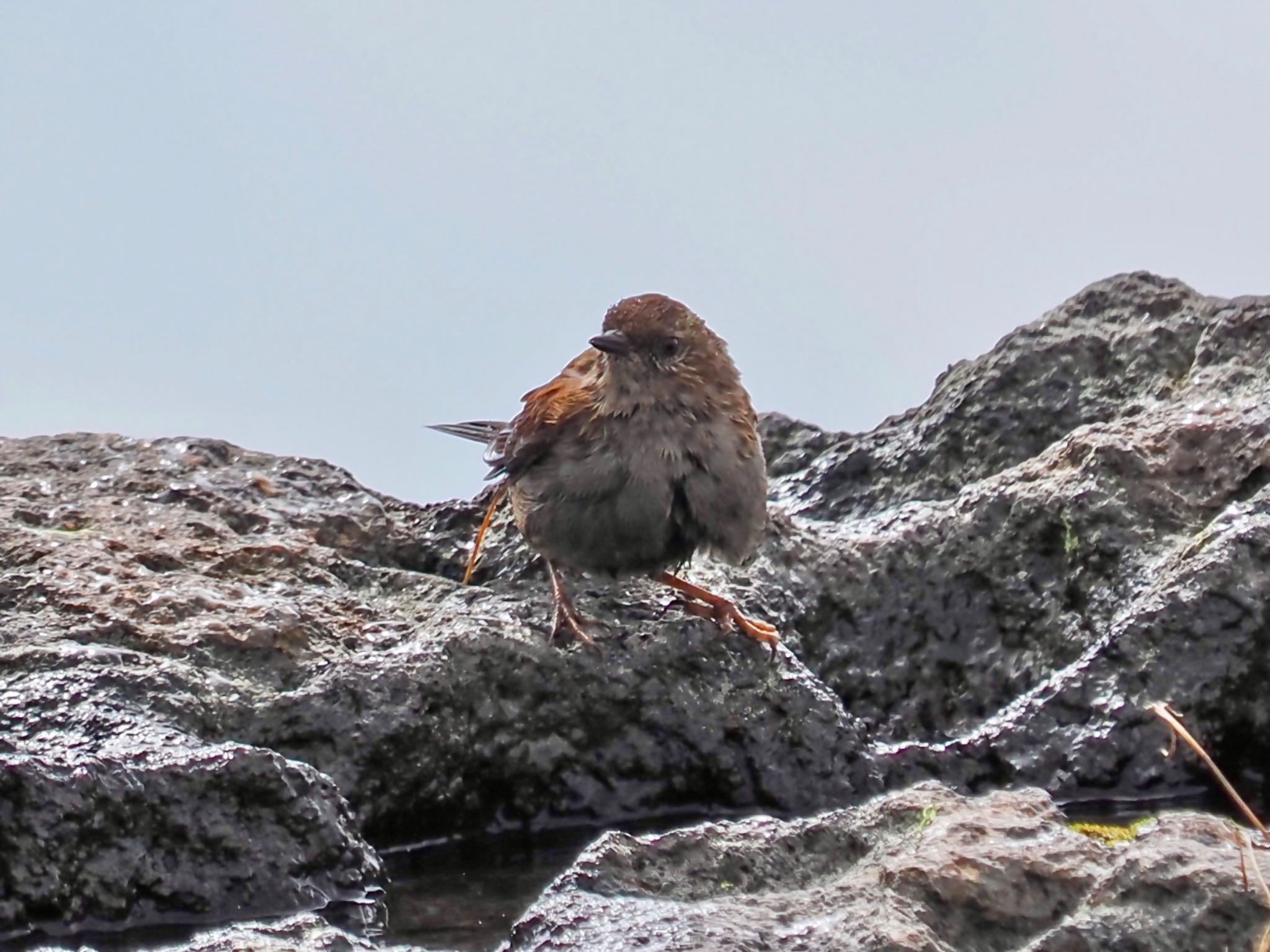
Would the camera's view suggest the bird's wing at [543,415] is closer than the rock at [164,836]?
No

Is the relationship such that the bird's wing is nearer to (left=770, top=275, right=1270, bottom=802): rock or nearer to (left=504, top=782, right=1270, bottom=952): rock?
(left=770, top=275, right=1270, bottom=802): rock

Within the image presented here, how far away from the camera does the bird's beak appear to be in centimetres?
614

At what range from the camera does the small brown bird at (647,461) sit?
604 centimetres

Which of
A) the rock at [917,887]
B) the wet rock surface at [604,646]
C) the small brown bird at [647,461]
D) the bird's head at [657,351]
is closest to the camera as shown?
the rock at [917,887]

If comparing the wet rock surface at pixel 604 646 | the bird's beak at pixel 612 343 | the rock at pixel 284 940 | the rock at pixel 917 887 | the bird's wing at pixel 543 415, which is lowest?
the rock at pixel 284 940

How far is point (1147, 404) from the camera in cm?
717

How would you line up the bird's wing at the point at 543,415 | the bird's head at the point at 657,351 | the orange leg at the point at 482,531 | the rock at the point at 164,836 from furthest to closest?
the orange leg at the point at 482,531 → the bird's wing at the point at 543,415 → the bird's head at the point at 657,351 → the rock at the point at 164,836

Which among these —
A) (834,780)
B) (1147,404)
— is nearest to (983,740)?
(834,780)

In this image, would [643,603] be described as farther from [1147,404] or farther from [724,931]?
[724,931]

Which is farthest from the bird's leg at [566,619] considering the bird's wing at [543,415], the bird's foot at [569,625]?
the bird's wing at [543,415]

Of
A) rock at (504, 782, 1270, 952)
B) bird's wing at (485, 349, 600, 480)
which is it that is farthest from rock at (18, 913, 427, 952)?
bird's wing at (485, 349, 600, 480)

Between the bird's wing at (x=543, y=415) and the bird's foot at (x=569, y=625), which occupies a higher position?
the bird's wing at (x=543, y=415)

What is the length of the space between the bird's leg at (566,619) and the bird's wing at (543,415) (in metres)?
0.64

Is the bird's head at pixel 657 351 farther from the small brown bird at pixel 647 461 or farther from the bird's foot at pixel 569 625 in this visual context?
the bird's foot at pixel 569 625
